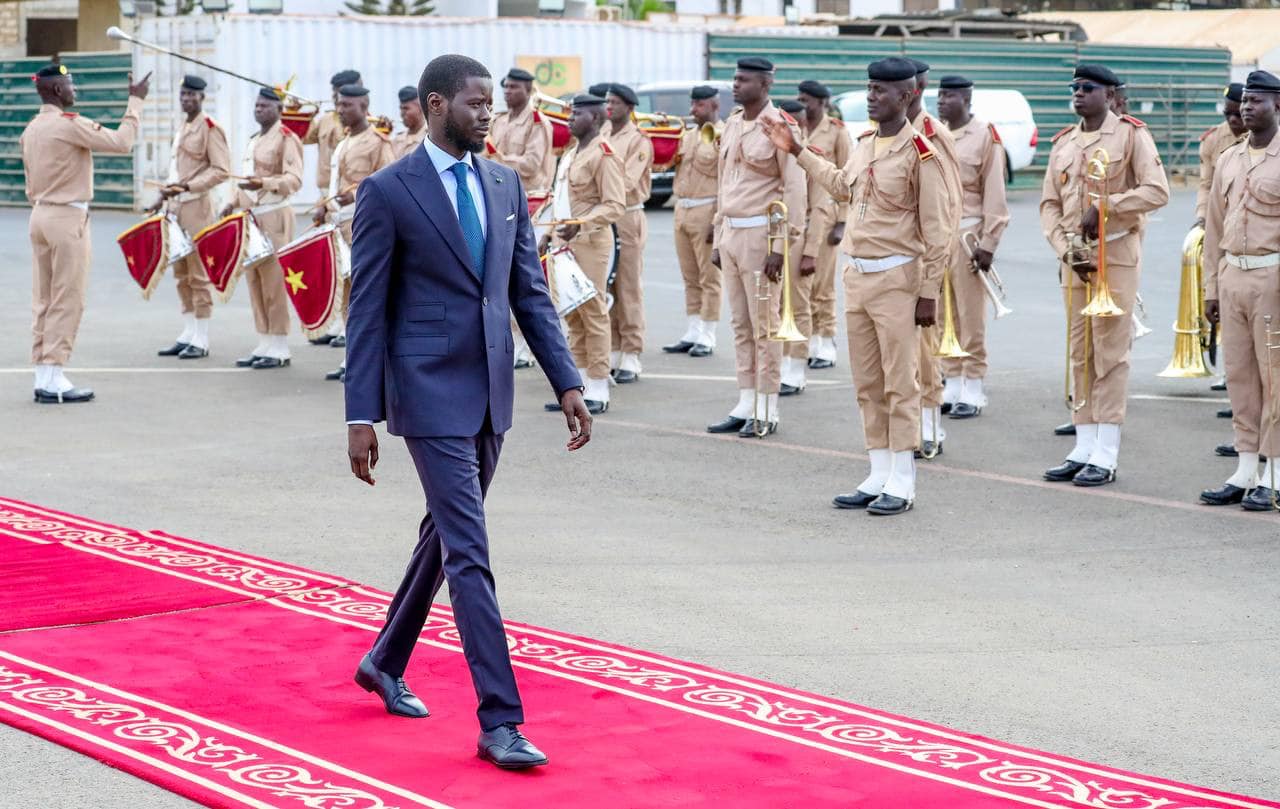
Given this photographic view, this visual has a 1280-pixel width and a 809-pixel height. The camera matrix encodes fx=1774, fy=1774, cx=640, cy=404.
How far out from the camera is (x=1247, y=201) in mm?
8578

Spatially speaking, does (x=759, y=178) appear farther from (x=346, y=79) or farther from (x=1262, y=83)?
(x=346, y=79)

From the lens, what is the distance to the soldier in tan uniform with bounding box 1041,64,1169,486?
942cm

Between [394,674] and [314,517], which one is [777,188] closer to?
[314,517]

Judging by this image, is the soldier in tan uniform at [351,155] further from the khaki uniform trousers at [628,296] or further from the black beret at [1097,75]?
the black beret at [1097,75]

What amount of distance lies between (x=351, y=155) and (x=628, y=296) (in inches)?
92.0

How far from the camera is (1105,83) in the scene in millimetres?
9602

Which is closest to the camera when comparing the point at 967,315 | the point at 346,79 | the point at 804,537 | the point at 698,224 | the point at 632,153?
the point at 804,537

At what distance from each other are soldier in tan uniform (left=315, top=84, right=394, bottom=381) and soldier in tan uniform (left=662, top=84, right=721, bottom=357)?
7.84ft

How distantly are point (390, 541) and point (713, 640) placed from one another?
2095mm

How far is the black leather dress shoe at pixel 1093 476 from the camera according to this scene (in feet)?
30.6

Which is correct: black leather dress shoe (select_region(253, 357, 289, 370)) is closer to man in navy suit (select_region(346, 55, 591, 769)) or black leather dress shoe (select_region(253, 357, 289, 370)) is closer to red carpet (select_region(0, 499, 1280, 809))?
red carpet (select_region(0, 499, 1280, 809))

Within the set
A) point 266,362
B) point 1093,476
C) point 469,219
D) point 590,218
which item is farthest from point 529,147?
point 469,219

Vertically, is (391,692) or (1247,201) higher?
(1247,201)

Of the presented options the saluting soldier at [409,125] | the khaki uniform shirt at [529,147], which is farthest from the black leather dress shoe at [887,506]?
the saluting soldier at [409,125]
